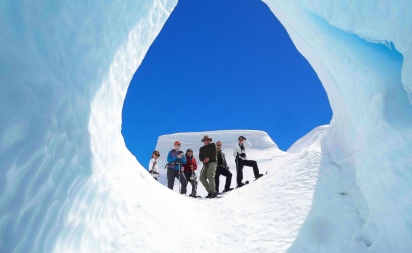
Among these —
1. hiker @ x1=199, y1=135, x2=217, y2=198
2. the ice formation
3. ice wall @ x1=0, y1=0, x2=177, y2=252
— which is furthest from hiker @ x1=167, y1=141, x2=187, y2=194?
ice wall @ x1=0, y1=0, x2=177, y2=252

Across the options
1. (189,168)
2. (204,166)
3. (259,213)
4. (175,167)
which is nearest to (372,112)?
(259,213)

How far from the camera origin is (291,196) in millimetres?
4824

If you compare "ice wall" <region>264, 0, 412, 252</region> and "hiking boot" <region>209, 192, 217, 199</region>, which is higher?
"hiking boot" <region>209, 192, 217, 199</region>

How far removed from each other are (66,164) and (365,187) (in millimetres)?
2779

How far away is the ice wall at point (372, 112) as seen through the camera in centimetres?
258

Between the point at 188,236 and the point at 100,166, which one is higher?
the point at 100,166

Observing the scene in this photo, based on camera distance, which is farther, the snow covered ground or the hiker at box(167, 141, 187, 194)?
the hiker at box(167, 141, 187, 194)

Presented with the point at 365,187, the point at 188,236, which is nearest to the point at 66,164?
the point at 188,236

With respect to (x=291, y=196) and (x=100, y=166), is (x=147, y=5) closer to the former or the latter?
(x=100, y=166)

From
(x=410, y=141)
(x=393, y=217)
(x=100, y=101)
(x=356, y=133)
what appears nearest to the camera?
(x=410, y=141)

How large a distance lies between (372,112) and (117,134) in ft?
8.75

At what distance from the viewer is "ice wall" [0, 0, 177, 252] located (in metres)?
2.04

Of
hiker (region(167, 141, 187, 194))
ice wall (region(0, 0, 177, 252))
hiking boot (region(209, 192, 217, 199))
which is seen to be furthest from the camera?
hiker (region(167, 141, 187, 194))

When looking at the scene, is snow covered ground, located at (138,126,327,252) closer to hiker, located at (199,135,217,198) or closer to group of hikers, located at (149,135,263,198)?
hiker, located at (199,135,217,198)
